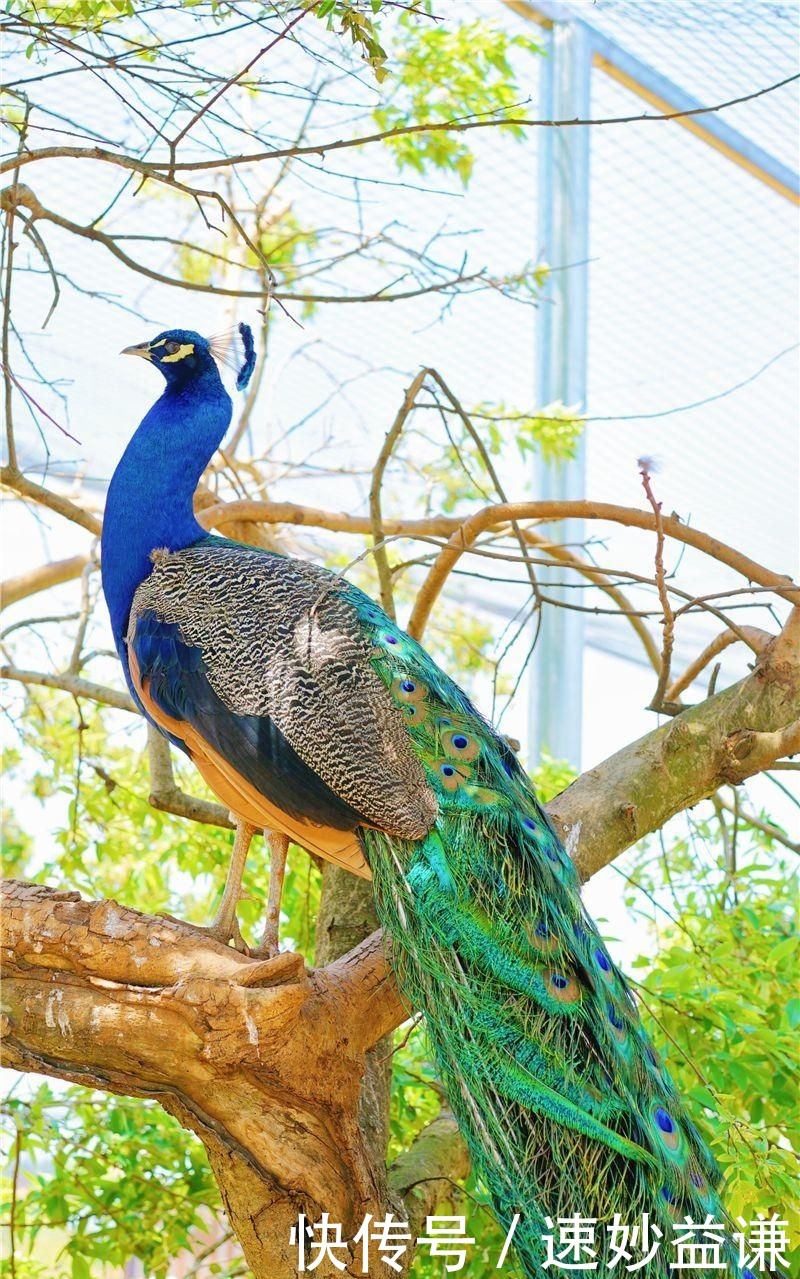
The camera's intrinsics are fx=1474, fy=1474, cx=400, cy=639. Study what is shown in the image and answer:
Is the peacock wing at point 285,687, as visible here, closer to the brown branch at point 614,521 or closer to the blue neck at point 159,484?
the blue neck at point 159,484

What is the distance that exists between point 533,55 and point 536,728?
2583mm

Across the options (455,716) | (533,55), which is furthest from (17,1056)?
(533,55)

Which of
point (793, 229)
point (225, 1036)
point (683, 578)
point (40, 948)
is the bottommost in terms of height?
point (225, 1036)

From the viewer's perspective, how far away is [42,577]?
4.80 metres

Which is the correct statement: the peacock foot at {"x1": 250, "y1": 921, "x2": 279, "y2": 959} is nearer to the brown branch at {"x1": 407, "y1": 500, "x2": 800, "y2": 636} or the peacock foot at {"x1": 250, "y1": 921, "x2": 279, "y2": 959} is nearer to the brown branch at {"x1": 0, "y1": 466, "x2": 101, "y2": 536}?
the brown branch at {"x1": 407, "y1": 500, "x2": 800, "y2": 636}

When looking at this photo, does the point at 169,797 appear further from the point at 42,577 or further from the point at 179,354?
the point at 42,577

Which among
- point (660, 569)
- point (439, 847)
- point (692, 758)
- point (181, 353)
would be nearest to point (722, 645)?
point (692, 758)

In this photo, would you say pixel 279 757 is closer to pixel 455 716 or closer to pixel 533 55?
pixel 455 716

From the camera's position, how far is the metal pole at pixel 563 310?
17.9 feet

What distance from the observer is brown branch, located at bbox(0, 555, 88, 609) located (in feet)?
15.5

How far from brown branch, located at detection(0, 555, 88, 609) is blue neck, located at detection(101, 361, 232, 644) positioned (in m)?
1.21

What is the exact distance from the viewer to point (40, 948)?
8.38 ft

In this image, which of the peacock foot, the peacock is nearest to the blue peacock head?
the peacock

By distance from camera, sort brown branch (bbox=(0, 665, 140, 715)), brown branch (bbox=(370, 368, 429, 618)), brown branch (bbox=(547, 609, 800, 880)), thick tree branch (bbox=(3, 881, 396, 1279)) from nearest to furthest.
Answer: thick tree branch (bbox=(3, 881, 396, 1279))
brown branch (bbox=(547, 609, 800, 880))
brown branch (bbox=(370, 368, 429, 618))
brown branch (bbox=(0, 665, 140, 715))
